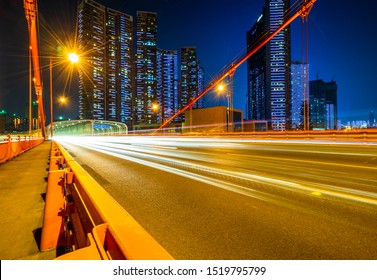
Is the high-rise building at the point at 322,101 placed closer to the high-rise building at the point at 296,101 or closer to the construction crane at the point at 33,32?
the high-rise building at the point at 296,101

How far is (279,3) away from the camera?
87.3 meters

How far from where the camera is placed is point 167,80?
14450cm

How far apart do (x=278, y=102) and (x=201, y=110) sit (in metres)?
49.5

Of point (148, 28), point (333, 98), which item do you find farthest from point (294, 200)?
point (333, 98)

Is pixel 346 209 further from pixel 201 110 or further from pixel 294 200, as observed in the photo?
pixel 201 110

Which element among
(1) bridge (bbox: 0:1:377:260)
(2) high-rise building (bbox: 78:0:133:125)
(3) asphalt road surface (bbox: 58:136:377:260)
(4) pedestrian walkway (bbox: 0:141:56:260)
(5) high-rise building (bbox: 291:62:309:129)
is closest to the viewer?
(1) bridge (bbox: 0:1:377:260)

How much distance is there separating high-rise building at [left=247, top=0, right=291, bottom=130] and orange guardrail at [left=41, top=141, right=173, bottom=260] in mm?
75778

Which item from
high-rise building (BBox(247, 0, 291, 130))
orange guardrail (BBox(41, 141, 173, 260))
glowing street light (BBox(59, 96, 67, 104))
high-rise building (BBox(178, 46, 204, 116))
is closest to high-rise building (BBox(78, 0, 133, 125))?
high-rise building (BBox(178, 46, 204, 116))

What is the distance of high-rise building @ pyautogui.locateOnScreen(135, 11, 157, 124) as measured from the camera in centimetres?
13362

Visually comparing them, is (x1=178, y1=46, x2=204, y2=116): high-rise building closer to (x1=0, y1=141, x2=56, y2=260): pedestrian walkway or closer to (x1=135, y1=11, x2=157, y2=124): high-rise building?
(x1=135, y1=11, x2=157, y2=124): high-rise building

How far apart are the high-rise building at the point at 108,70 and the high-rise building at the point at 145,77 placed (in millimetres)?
4603

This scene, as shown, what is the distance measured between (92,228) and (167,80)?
484 feet

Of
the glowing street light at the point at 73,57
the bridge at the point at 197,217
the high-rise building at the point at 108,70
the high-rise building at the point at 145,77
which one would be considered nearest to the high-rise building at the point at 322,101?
the high-rise building at the point at 145,77
